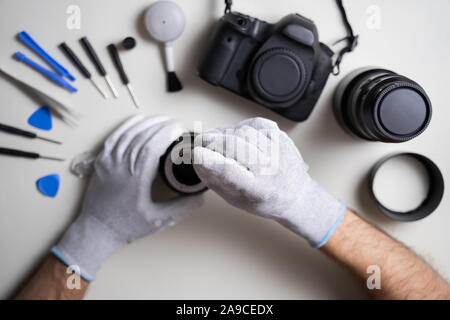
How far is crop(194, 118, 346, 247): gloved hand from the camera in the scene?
1.73ft

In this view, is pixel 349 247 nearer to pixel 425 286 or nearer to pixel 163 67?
pixel 425 286

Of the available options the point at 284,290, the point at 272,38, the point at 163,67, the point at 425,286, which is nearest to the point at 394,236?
the point at 425,286

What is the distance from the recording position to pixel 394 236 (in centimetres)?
74

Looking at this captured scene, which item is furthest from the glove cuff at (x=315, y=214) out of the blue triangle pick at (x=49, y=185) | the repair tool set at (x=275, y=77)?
the blue triangle pick at (x=49, y=185)

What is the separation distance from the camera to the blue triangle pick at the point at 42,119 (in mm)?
712

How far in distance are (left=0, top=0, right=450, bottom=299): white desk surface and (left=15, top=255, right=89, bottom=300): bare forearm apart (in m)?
0.04

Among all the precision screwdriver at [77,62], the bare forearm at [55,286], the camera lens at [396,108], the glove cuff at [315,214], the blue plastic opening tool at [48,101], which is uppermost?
the camera lens at [396,108]

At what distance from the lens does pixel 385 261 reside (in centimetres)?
68

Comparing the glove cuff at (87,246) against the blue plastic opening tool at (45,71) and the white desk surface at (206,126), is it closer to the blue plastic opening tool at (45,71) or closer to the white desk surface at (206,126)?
the white desk surface at (206,126)

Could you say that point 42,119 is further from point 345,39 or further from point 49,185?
point 345,39

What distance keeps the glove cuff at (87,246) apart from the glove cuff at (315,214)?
0.36 m

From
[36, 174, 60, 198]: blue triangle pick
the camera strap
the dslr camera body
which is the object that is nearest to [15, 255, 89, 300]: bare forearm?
[36, 174, 60, 198]: blue triangle pick

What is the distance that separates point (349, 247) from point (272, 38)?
426mm

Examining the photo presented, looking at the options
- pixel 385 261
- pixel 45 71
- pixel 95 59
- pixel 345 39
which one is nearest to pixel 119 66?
pixel 95 59
